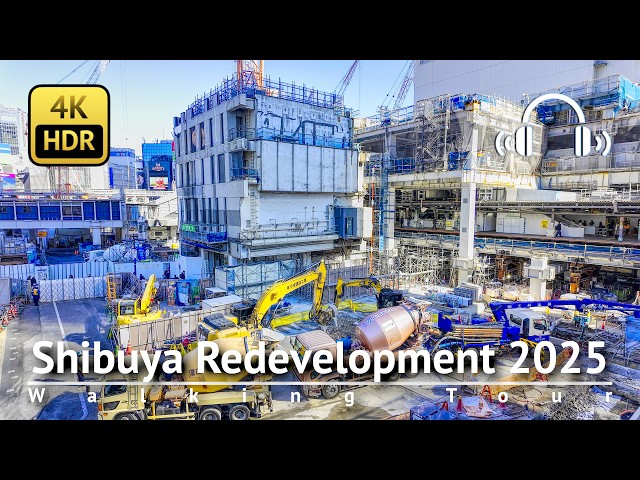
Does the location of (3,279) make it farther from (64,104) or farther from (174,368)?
(64,104)

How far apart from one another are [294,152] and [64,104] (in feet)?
60.1

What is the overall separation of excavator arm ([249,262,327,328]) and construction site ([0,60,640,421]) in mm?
96

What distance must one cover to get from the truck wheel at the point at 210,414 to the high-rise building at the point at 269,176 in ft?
43.2

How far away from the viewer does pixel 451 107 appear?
27125mm

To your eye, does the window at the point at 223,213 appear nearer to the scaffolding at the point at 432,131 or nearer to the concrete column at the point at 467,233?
the scaffolding at the point at 432,131

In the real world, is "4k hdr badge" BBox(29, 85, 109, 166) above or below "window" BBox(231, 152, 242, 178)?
below

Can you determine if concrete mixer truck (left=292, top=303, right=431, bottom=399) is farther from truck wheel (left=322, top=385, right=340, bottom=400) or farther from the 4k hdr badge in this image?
the 4k hdr badge

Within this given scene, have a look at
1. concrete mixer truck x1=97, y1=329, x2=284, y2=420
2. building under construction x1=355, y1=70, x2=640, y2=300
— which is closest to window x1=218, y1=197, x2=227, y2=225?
building under construction x1=355, y1=70, x2=640, y2=300

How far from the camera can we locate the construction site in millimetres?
12094

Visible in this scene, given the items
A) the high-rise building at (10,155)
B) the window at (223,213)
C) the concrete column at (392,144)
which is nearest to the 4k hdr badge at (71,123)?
the window at (223,213)

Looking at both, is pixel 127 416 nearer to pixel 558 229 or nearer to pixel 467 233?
pixel 467 233

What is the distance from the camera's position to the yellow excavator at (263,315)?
13.7m

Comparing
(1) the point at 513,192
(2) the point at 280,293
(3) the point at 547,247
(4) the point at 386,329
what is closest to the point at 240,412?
(4) the point at 386,329
